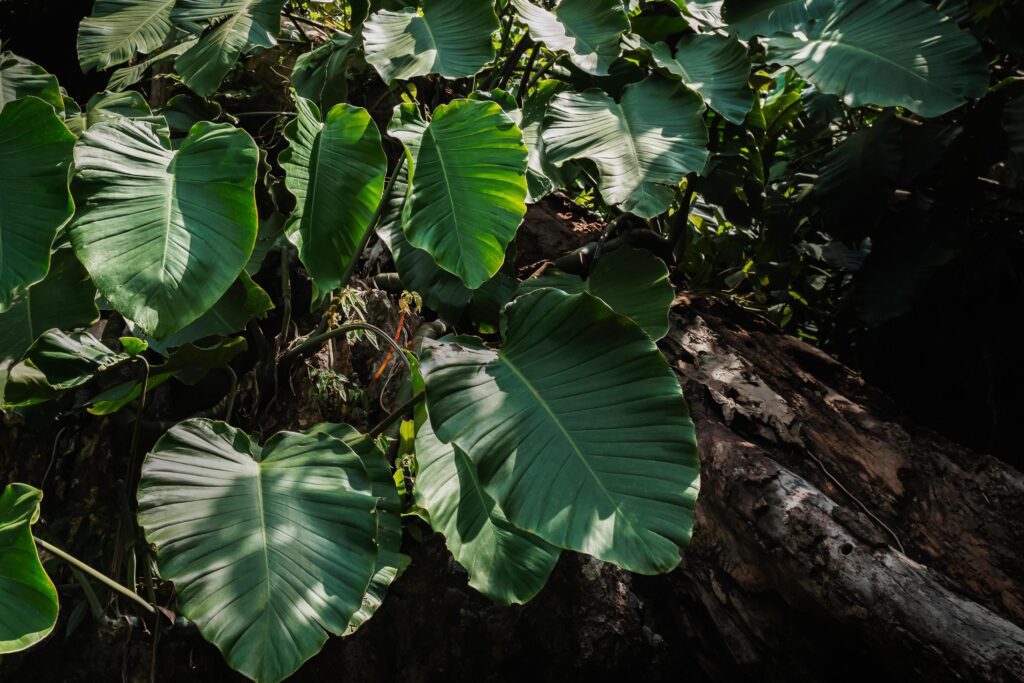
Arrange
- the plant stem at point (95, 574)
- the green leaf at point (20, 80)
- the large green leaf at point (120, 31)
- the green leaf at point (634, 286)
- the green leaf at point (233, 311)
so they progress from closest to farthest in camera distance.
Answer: the plant stem at point (95, 574) < the green leaf at point (233, 311) < the green leaf at point (634, 286) < the green leaf at point (20, 80) < the large green leaf at point (120, 31)

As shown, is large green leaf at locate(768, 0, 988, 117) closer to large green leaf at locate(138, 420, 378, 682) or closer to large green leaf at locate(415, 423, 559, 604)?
large green leaf at locate(415, 423, 559, 604)

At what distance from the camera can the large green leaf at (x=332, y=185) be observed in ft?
5.27

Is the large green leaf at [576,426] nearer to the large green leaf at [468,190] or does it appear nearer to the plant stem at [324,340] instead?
the large green leaf at [468,190]

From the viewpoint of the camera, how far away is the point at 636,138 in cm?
185

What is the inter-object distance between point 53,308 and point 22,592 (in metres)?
0.72

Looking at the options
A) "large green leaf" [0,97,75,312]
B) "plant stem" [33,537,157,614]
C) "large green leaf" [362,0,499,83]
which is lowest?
"plant stem" [33,537,157,614]

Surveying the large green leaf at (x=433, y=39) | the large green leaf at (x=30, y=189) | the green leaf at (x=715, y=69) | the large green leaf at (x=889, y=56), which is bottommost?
the large green leaf at (x=30, y=189)

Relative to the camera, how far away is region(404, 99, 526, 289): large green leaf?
1574 mm

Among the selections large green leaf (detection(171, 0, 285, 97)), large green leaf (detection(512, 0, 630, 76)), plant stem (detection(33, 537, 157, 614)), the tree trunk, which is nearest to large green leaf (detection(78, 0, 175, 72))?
large green leaf (detection(171, 0, 285, 97))

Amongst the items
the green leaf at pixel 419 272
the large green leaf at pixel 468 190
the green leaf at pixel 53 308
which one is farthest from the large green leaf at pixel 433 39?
the green leaf at pixel 53 308

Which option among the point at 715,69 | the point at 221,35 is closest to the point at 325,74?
the point at 221,35

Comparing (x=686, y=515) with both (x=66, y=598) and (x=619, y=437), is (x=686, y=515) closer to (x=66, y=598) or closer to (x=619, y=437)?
(x=619, y=437)

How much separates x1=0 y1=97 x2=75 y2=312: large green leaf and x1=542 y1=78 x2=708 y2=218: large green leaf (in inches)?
39.9

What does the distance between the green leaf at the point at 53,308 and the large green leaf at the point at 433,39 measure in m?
0.82
